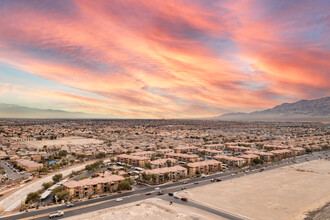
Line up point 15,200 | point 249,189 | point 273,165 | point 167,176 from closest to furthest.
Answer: point 15,200
point 249,189
point 167,176
point 273,165

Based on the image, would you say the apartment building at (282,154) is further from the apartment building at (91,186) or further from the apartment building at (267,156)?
the apartment building at (91,186)

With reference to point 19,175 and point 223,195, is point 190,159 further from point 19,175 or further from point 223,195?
point 19,175

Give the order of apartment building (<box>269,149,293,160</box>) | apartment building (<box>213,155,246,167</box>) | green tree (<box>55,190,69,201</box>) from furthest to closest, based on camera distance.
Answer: apartment building (<box>269,149,293,160</box>)
apartment building (<box>213,155,246,167</box>)
green tree (<box>55,190,69,201</box>)

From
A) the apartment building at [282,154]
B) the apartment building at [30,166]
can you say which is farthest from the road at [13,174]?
the apartment building at [282,154]

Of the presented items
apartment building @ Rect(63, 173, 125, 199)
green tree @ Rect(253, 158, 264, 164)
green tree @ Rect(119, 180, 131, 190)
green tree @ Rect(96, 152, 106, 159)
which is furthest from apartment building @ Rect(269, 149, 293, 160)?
green tree @ Rect(96, 152, 106, 159)

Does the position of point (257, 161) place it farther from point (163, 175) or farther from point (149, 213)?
point (149, 213)

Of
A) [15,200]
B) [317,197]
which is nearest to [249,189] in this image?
[317,197]

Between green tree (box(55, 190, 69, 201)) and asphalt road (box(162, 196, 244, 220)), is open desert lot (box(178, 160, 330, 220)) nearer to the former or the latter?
asphalt road (box(162, 196, 244, 220))
